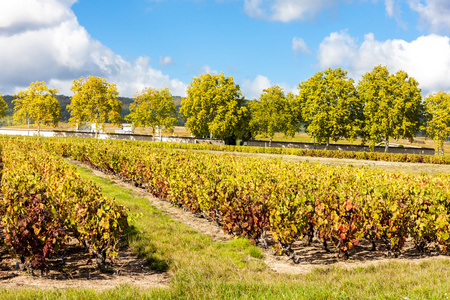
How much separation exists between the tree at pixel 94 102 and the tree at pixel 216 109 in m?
16.9

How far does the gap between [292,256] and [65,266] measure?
4655mm

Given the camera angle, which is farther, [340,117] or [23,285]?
[340,117]

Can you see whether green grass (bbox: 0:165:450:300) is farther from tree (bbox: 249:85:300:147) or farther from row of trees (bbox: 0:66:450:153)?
tree (bbox: 249:85:300:147)

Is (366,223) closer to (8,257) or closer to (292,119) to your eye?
(8,257)

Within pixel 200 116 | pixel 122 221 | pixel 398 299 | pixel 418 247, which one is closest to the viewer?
pixel 398 299

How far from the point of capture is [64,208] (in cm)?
679

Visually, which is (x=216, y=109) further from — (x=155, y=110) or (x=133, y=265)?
(x=133, y=265)

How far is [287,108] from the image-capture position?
215 ft

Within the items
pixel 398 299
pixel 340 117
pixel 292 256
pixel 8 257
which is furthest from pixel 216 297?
pixel 340 117

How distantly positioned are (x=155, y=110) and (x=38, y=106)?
26325 mm

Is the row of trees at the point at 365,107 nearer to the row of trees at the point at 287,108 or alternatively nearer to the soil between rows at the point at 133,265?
the row of trees at the point at 287,108

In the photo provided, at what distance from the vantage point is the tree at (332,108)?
181 feet

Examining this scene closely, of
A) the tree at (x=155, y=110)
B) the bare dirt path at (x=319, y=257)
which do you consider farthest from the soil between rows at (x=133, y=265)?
the tree at (x=155, y=110)

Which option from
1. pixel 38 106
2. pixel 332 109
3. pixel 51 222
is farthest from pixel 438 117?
pixel 38 106
